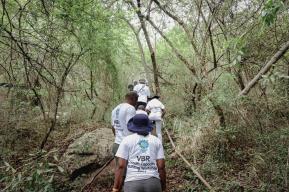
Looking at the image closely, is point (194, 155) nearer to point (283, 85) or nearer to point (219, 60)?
point (283, 85)

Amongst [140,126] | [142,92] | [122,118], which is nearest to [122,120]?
[122,118]

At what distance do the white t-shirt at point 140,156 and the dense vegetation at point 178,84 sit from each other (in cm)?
149

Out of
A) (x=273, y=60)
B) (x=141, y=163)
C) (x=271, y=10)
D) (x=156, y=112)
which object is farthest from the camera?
(x=156, y=112)

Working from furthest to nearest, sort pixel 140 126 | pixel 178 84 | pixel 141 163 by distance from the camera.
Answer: pixel 178 84 → pixel 140 126 → pixel 141 163

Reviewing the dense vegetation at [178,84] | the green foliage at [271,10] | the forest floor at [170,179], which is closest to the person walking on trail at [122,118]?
the dense vegetation at [178,84]

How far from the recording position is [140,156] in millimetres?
4605

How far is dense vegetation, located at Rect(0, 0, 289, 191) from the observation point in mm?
6871

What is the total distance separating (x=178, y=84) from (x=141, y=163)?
1056cm

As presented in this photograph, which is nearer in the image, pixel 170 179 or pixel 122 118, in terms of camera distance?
pixel 122 118

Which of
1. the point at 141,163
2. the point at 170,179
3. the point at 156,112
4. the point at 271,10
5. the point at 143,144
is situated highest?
the point at 271,10

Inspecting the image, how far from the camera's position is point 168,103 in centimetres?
1535

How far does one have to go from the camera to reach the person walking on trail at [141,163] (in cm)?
452

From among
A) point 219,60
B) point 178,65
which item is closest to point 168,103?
point 178,65

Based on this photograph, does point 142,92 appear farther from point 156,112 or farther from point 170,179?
point 170,179
